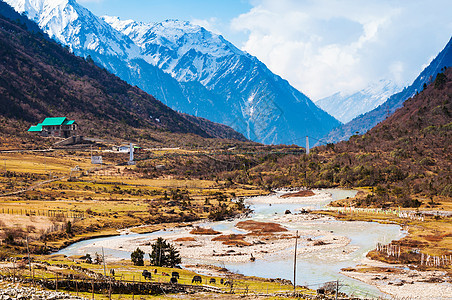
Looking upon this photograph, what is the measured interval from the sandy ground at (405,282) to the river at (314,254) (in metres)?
1.59

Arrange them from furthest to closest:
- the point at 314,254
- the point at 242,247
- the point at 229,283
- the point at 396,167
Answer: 1. the point at 396,167
2. the point at 242,247
3. the point at 314,254
4. the point at 229,283

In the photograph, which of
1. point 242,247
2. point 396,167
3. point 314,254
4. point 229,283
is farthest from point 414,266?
point 396,167

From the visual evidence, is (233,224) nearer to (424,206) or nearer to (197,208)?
(197,208)

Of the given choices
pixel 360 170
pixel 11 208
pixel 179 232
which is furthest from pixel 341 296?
pixel 360 170

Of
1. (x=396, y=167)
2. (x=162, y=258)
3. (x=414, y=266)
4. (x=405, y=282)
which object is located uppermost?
(x=396, y=167)

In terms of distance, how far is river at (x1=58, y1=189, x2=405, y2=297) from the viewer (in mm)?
54094

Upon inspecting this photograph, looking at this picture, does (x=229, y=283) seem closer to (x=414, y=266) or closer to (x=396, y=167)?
(x=414, y=266)

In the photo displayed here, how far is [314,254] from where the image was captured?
67.5m

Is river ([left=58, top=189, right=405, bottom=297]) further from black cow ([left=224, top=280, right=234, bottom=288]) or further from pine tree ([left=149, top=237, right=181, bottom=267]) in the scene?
black cow ([left=224, top=280, right=234, bottom=288])

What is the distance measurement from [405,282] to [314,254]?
17.9 meters

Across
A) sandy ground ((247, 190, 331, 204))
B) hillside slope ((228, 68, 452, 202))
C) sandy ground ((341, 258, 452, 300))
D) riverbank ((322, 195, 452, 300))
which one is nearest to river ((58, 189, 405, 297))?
sandy ground ((341, 258, 452, 300))

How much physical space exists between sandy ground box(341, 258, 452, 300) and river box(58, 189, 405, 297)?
1.59 meters

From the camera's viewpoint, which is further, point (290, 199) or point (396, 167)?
point (396, 167)

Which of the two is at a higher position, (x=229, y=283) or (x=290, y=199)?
(x=290, y=199)
